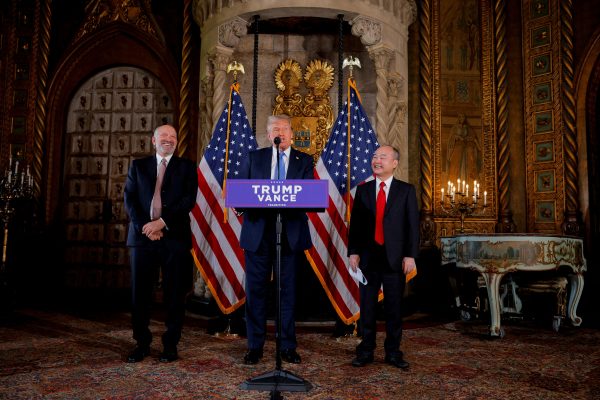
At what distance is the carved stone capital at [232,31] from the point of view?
683cm

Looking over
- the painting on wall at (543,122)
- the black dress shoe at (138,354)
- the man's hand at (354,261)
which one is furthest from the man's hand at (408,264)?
the painting on wall at (543,122)

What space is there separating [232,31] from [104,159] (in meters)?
3.39

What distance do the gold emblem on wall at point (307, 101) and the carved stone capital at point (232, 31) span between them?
97cm

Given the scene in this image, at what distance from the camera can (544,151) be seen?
7488 mm

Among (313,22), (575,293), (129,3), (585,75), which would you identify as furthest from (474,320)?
(129,3)

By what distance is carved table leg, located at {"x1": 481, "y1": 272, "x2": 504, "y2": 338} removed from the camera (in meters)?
4.87

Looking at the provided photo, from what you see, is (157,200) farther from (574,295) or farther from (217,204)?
(574,295)

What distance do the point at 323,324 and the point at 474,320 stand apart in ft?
6.36

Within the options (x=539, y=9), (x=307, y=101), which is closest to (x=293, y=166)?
(x=307, y=101)

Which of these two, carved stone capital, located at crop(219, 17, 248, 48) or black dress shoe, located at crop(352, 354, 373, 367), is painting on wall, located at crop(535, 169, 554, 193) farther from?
black dress shoe, located at crop(352, 354, 373, 367)

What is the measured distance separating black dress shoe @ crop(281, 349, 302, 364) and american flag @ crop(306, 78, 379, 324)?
1079 millimetres

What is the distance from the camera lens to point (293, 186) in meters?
2.92

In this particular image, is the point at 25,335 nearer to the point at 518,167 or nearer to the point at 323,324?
the point at 323,324

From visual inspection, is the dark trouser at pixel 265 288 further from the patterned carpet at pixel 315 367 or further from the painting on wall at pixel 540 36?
the painting on wall at pixel 540 36
